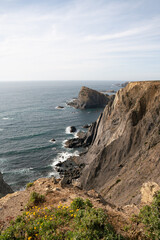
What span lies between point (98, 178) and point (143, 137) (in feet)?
48.3

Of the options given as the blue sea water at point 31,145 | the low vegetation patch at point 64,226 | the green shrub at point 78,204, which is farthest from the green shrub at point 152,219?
the blue sea water at point 31,145

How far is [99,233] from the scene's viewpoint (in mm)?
9289

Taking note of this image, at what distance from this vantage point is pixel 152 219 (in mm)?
10453

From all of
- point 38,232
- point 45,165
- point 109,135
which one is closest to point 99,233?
point 38,232

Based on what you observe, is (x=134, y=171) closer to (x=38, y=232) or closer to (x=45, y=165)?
(x=38, y=232)

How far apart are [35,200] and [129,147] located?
2832 centimetres

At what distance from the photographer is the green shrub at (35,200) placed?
14.9 meters

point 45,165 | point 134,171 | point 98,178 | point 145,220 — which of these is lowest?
point 45,165

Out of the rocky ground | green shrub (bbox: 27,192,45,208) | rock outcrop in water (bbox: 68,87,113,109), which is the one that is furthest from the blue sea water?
green shrub (bbox: 27,192,45,208)

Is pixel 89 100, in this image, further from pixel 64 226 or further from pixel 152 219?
pixel 152 219

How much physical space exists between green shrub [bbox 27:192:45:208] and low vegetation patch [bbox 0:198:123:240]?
5.55 feet

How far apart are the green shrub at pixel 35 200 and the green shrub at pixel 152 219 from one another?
881cm

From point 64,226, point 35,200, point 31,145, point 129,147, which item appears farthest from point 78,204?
point 31,145

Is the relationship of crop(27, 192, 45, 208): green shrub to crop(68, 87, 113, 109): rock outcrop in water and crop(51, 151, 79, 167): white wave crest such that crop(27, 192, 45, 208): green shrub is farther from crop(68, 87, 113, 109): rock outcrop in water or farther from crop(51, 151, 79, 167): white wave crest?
crop(68, 87, 113, 109): rock outcrop in water
